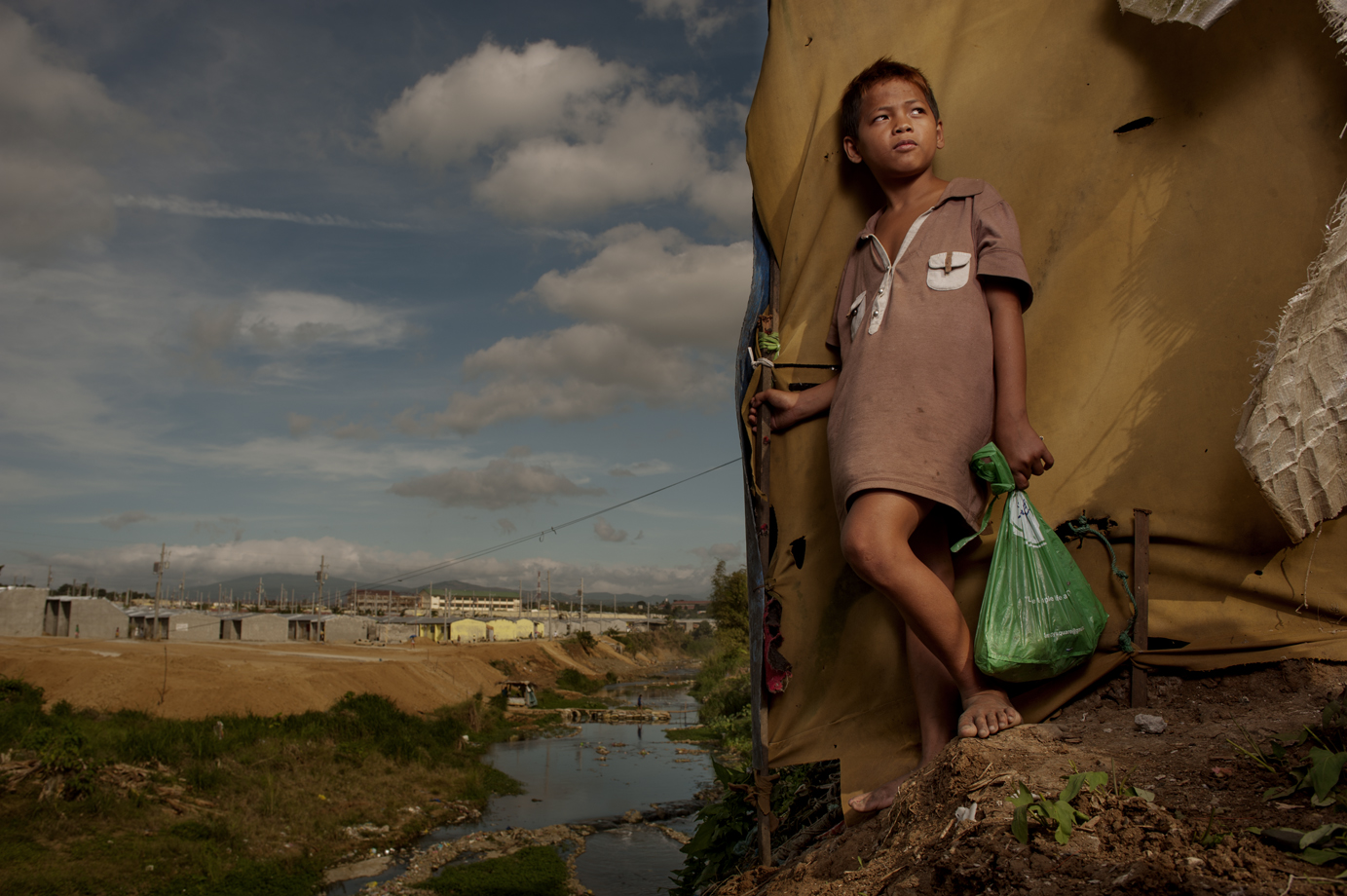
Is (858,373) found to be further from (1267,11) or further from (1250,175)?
(1267,11)

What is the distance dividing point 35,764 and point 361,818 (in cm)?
475

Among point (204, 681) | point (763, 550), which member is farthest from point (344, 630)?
point (763, 550)

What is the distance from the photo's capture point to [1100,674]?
1.83 meters

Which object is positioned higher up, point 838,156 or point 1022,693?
point 838,156

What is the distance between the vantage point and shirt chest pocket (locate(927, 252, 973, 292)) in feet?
6.48

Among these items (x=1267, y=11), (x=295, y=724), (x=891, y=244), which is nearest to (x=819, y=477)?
(x=891, y=244)

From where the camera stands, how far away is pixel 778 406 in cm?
244

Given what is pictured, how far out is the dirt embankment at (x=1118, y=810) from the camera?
1112 millimetres

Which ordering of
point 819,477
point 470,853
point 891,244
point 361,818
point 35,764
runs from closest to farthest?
point 891,244 < point 819,477 < point 35,764 < point 470,853 < point 361,818

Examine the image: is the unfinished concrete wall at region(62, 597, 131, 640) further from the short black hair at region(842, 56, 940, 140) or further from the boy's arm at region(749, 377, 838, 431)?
the short black hair at region(842, 56, 940, 140)

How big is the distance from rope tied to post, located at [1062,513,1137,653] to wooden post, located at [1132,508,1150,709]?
0.04 feet

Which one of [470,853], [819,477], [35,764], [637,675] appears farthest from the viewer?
[637,675]

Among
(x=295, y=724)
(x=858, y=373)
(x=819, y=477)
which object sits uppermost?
(x=858, y=373)

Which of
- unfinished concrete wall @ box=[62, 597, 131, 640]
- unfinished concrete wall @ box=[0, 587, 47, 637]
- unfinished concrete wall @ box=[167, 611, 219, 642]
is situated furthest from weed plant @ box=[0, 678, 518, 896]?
unfinished concrete wall @ box=[167, 611, 219, 642]
